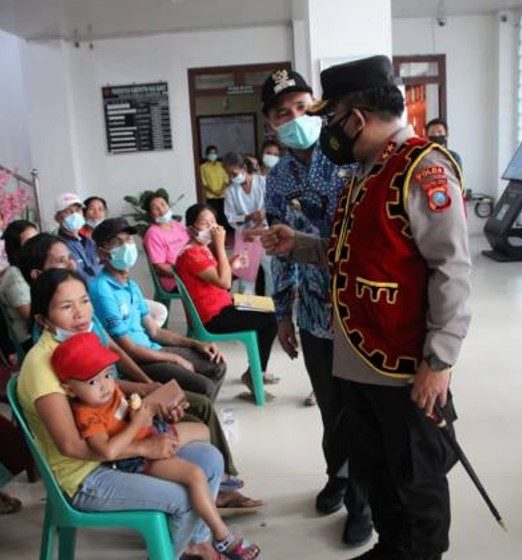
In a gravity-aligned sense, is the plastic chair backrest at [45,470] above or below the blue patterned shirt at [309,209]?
below

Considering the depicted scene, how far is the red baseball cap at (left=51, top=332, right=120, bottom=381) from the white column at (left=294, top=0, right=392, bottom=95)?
287 centimetres

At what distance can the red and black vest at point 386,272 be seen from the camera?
1.35m

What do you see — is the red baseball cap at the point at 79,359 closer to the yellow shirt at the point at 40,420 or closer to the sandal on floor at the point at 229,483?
the yellow shirt at the point at 40,420

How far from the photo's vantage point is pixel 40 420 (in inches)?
63.5

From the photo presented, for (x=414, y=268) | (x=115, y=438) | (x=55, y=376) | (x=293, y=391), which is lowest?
(x=293, y=391)

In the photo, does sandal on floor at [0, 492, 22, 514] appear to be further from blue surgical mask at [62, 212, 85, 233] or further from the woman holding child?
blue surgical mask at [62, 212, 85, 233]

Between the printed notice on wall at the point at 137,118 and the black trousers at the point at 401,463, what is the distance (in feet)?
22.3

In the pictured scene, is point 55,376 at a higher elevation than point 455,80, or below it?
below

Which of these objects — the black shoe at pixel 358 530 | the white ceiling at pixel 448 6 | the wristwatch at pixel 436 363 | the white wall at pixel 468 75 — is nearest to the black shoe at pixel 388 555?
the black shoe at pixel 358 530

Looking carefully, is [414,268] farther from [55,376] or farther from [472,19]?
[472,19]

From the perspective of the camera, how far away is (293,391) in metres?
3.36

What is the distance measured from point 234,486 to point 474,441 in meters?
1.06

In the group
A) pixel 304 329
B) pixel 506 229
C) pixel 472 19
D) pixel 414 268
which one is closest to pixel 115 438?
pixel 304 329

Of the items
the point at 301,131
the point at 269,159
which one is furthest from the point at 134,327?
the point at 269,159
